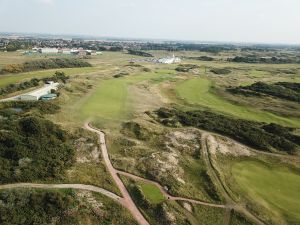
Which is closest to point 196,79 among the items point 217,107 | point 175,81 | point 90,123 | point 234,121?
point 175,81

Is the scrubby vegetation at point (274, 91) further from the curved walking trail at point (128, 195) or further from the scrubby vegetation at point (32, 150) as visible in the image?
the scrubby vegetation at point (32, 150)

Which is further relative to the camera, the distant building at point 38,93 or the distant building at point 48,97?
the distant building at point 48,97

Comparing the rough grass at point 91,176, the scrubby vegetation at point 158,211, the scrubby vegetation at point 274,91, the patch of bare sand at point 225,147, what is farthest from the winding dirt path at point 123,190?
the scrubby vegetation at point 274,91

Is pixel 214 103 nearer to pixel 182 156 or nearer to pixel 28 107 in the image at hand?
pixel 182 156

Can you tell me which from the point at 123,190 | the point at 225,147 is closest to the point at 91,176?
the point at 123,190

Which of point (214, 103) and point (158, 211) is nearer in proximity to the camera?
point (158, 211)

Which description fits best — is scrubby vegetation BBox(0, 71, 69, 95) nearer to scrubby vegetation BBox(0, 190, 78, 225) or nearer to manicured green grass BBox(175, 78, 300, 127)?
manicured green grass BBox(175, 78, 300, 127)
